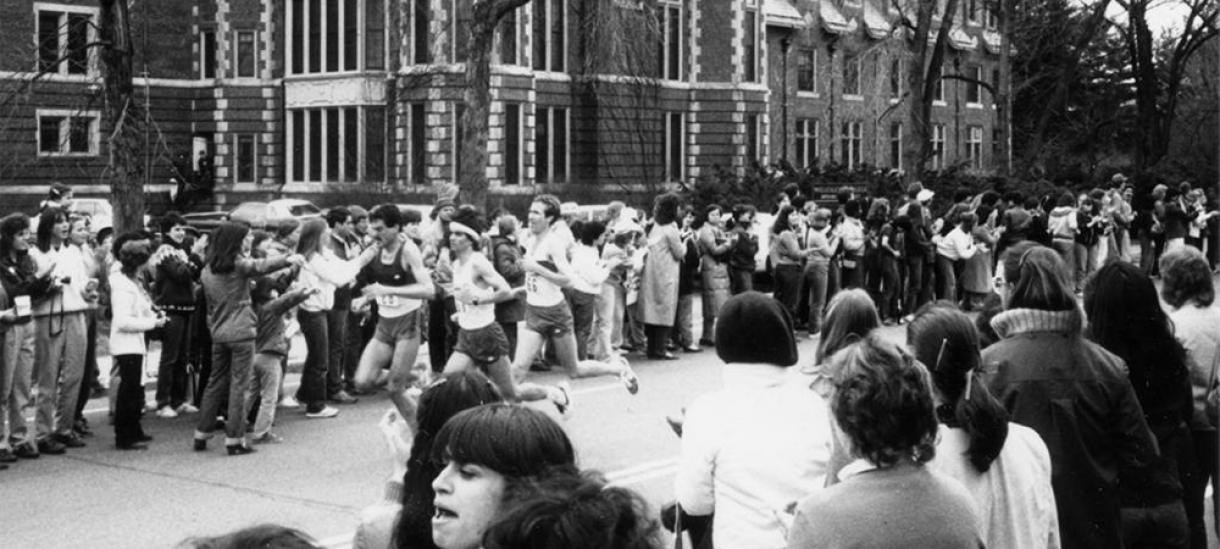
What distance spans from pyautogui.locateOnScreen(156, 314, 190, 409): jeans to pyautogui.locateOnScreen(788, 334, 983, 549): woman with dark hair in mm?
10204

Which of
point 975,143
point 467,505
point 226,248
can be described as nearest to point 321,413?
point 226,248

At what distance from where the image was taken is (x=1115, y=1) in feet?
161

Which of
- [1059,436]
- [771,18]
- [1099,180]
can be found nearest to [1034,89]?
[771,18]

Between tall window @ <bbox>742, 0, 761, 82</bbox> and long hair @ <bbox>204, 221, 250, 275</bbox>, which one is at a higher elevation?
tall window @ <bbox>742, 0, 761, 82</bbox>

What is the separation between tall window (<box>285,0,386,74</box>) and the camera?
158 ft

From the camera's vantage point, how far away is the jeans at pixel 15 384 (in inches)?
468

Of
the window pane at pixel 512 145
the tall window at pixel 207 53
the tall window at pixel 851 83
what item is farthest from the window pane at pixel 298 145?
the tall window at pixel 851 83

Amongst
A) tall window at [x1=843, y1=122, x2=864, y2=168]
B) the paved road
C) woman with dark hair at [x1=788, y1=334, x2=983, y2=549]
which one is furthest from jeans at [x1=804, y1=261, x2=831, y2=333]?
tall window at [x1=843, y1=122, x2=864, y2=168]

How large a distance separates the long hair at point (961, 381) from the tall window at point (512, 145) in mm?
42387

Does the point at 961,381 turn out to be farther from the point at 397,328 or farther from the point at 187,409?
the point at 187,409

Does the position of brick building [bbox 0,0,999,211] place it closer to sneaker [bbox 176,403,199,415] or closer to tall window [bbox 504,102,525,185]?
tall window [bbox 504,102,525,185]

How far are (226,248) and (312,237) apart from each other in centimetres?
161

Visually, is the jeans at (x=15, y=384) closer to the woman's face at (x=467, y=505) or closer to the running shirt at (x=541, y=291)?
the running shirt at (x=541, y=291)

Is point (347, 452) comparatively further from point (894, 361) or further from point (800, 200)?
point (800, 200)
